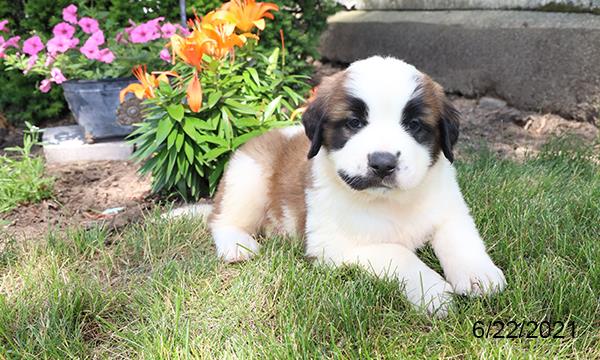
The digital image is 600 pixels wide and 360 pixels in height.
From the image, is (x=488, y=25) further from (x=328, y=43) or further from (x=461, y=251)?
(x=461, y=251)

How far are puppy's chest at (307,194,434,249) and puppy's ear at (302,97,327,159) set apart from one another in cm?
27

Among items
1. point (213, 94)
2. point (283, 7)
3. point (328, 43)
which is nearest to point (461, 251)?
point (213, 94)

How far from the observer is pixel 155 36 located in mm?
4664

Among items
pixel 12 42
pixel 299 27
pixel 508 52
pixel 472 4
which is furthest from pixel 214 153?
pixel 472 4

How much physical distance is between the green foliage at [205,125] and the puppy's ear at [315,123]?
3.78 ft

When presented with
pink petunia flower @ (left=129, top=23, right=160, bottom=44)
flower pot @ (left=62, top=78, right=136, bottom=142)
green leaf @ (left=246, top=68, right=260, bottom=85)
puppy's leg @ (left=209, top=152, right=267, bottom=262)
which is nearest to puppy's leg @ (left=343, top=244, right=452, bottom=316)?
puppy's leg @ (left=209, top=152, right=267, bottom=262)

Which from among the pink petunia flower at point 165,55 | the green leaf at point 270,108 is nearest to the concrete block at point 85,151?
the pink petunia flower at point 165,55

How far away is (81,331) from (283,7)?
4.35 metres

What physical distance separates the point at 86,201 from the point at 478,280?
2862 millimetres

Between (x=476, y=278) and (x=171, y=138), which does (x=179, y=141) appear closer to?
(x=171, y=138)

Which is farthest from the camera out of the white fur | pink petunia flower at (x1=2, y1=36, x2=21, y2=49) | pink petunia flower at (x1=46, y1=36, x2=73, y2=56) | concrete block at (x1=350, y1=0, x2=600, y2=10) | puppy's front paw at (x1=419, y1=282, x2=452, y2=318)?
pink petunia flower at (x1=2, y1=36, x2=21, y2=49)

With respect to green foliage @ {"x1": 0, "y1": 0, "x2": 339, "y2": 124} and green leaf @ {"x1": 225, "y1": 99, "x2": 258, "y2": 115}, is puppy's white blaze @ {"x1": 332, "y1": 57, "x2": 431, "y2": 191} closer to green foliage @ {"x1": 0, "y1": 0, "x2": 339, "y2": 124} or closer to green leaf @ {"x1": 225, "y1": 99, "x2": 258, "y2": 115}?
green leaf @ {"x1": 225, "y1": 99, "x2": 258, "y2": 115}

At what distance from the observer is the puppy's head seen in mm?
2326

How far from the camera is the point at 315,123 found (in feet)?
8.48
